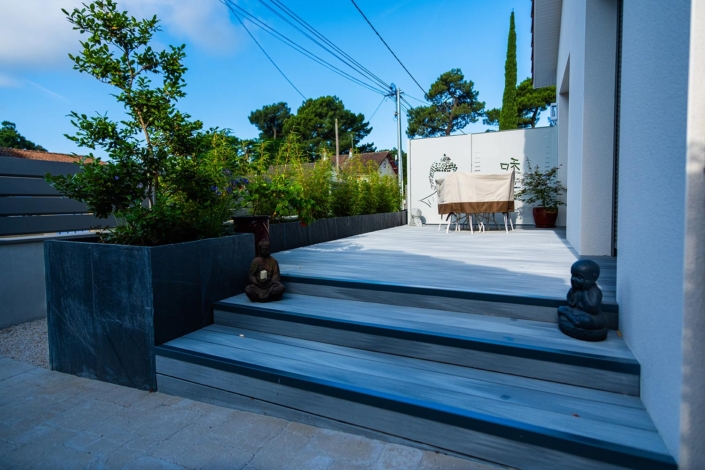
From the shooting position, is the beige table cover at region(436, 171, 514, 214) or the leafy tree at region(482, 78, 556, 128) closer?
the beige table cover at region(436, 171, 514, 214)

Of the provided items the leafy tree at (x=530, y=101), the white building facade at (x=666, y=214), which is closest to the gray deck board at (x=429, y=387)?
the white building facade at (x=666, y=214)

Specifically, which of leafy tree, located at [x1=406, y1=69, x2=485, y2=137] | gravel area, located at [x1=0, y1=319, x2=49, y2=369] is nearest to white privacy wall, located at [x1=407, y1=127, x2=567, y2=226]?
gravel area, located at [x1=0, y1=319, x2=49, y2=369]

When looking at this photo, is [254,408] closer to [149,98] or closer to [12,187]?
[149,98]

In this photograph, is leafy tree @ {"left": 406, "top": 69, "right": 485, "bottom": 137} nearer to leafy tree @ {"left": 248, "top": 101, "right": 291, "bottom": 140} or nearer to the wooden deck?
leafy tree @ {"left": 248, "top": 101, "right": 291, "bottom": 140}

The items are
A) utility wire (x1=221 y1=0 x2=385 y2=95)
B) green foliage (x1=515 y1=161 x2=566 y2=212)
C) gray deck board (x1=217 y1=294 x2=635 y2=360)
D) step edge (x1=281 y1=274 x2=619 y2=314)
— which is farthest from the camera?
utility wire (x1=221 y1=0 x2=385 y2=95)

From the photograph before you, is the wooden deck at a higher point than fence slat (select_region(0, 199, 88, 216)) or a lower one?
lower

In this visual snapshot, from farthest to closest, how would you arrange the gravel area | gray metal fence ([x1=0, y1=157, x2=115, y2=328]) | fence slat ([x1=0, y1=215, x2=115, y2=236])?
fence slat ([x1=0, y1=215, x2=115, y2=236]) → gray metal fence ([x1=0, y1=157, x2=115, y2=328]) → the gravel area

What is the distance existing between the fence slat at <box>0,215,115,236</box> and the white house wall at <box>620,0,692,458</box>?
4619mm

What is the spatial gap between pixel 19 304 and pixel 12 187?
118 centimetres

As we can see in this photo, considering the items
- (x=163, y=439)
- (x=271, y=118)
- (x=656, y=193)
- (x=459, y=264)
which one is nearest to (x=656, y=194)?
(x=656, y=193)

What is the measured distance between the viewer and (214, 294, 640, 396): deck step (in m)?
1.77

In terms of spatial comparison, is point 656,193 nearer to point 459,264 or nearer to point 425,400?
point 425,400

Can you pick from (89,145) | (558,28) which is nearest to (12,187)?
(89,145)

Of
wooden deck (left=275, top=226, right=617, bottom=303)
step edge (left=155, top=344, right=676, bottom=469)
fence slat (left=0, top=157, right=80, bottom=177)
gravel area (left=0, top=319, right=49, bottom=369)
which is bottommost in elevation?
gravel area (left=0, top=319, right=49, bottom=369)
